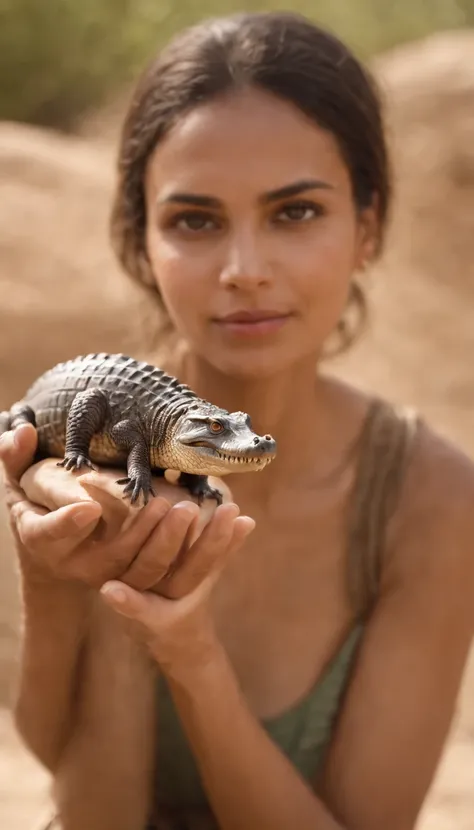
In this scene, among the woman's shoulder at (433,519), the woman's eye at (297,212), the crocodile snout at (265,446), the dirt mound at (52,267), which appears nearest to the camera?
the crocodile snout at (265,446)

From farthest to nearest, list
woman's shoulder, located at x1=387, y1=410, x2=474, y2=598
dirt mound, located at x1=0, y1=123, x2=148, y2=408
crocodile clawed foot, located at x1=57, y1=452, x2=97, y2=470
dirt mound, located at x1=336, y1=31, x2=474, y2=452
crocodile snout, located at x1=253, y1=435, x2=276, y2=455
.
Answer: dirt mound, located at x1=336, y1=31, x2=474, y2=452 → dirt mound, located at x1=0, y1=123, x2=148, y2=408 → woman's shoulder, located at x1=387, y1=410, x2=474, y2=598 → crocodile clawed foot, located at x1=57, y1=452, x2=97, y2=470 → crocodile snout, located at x1=253, y1=435, x2=276, y2=455

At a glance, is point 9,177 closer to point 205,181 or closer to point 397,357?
point 397,357

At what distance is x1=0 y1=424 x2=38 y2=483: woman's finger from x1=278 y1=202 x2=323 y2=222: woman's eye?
0.40 meters

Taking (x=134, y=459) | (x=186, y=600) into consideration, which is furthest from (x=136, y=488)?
(x=186, y=600)

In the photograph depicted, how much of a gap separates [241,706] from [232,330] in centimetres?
44

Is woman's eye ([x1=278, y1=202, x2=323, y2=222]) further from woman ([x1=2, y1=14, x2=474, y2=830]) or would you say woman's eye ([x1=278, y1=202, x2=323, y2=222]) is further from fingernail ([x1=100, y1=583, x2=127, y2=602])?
fingernail ([x1=100, y1=583, x2=127, y2=602])

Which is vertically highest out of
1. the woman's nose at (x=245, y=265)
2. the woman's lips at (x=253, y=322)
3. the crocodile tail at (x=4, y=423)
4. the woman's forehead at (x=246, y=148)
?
the woman's forehead at (x=246, y=148)

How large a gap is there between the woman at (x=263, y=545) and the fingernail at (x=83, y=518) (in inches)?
1.2

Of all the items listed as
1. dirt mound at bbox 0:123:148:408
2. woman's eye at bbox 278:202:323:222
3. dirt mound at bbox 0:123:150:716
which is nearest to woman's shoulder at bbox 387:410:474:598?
woman's eye at bbox 278:202:323:222

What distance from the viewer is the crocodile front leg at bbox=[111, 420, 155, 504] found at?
859 millimetres

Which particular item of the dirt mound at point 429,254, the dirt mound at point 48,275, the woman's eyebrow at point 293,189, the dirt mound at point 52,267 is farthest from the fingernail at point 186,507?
the dirt mound at point 429,254

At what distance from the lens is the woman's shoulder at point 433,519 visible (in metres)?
1.35

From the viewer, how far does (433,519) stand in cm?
137

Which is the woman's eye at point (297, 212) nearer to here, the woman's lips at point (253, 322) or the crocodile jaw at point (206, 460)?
the woman's lips at point (253, 322)
